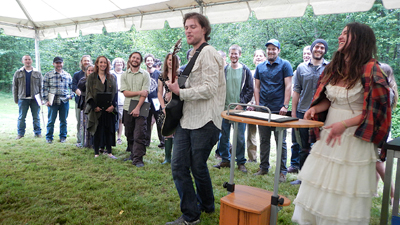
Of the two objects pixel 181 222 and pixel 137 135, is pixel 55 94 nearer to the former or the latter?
pixel 137 135

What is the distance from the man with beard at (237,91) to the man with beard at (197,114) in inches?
78.6

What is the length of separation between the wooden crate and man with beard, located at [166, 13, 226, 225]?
1.31 ft

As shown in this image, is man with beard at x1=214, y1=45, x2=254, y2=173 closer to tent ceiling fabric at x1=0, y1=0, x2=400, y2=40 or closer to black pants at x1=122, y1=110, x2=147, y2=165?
tent ceiling fabric at x1=0, y1=0, x2=400, y2=40

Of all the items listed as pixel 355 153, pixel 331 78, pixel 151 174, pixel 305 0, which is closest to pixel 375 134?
pixel 355 153

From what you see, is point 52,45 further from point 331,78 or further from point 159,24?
point 331,78

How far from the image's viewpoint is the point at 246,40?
16406mm

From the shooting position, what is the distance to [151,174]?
438 cm

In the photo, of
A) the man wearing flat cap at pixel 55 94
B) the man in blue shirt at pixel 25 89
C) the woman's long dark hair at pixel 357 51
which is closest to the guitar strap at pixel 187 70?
the woman's long dark hair at pixel 357 51

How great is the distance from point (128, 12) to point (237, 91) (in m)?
2.96

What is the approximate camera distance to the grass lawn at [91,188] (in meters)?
2.95

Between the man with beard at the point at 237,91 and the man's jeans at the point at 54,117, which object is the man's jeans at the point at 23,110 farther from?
the man with beard at the point at 237,91

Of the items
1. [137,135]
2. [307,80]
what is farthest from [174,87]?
[137,135]

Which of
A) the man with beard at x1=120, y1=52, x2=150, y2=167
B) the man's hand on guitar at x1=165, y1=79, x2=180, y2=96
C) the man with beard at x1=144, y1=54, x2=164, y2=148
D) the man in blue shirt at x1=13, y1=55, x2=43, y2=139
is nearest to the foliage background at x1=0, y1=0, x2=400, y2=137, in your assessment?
the man with beard at x1=144, y1=54, x2=164, y2=148

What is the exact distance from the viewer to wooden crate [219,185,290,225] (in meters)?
2.21
